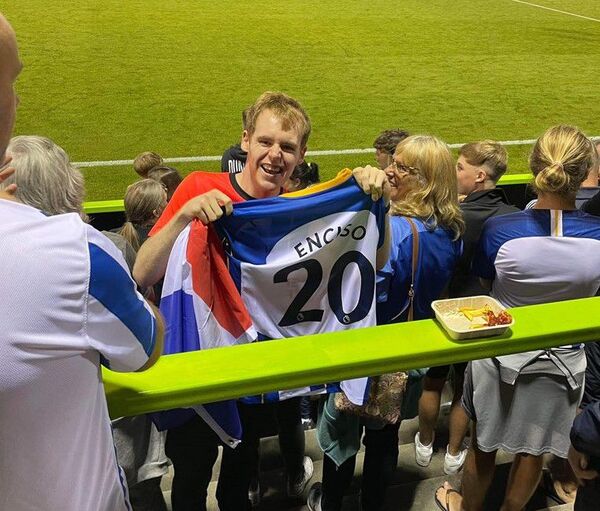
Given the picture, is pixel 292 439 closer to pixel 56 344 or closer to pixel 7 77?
pixel 56 344

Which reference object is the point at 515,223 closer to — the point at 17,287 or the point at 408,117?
the point at 17,287

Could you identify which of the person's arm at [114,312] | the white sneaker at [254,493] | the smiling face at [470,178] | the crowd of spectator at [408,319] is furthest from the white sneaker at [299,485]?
the smiling face at [470,178]

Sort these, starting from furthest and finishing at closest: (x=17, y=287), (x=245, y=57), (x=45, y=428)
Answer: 1. (x=245, y=57)
2. (x=45, y=428)
3. (x=17, y=287)

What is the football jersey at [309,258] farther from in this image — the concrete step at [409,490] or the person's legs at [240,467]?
the concrete step at [409,490]

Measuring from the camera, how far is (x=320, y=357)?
5.28 ft

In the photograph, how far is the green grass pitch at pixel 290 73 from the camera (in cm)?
918

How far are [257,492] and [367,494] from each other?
1.74ft

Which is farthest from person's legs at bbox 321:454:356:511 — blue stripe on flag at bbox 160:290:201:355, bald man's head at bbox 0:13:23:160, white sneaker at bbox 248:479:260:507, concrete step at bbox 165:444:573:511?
bald man's head at bbox 0:13:23:160

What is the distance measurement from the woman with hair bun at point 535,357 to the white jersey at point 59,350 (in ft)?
5.05

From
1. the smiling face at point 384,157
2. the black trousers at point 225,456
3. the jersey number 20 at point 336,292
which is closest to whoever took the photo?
the black trousers at point 225,456

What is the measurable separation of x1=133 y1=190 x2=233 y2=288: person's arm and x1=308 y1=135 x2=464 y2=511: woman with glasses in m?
0.71

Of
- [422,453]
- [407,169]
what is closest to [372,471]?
[422,453]

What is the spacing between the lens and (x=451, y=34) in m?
15.7

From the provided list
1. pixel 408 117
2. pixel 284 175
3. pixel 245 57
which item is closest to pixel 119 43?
pixel 245 57
